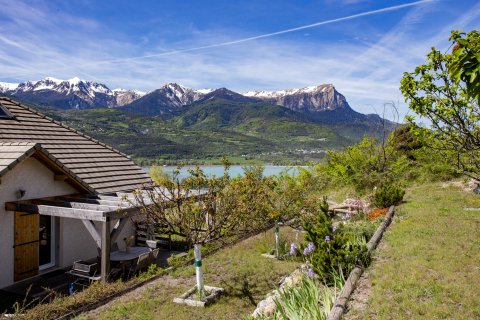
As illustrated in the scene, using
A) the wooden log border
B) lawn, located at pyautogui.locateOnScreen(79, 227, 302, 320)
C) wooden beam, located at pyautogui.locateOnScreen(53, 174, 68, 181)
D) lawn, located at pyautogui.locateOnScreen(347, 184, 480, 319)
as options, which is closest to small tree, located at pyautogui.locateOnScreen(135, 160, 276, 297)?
lawn, located at pyautogui.locateOnScreen(79, 227, 302, 320)

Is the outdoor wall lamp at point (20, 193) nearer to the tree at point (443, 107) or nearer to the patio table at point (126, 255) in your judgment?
the patio table at point (126, 255)

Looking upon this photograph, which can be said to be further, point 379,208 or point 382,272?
point 379,208

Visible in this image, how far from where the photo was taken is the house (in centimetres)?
1105

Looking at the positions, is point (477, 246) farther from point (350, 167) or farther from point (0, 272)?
point (350, 167)

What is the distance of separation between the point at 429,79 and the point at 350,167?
18411mm

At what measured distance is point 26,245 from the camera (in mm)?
11867

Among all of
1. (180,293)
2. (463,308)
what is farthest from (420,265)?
(180,293)

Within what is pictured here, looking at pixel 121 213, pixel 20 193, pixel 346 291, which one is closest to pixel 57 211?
pixel 20 193

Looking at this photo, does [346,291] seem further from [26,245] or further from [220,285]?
[26,245]

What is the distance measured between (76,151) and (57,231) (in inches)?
174

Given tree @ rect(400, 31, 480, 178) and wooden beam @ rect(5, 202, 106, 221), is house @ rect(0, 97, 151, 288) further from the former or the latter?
tree @ rect(400, 31, 480, 178)

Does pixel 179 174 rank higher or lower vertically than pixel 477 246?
higher

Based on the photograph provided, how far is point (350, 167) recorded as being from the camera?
26.8 meters

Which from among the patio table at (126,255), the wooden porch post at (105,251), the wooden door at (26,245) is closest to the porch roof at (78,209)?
the wooden porch post at (105,251)
